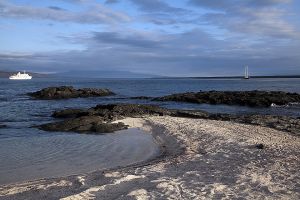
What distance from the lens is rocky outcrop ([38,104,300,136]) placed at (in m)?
19.4

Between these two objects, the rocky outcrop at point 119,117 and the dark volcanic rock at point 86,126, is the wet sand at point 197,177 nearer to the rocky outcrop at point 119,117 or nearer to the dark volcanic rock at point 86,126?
the dark volcanic rock at point 86,126

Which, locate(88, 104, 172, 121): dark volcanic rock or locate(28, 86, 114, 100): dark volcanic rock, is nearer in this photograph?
locate(88, 104, 172, 121): dark volcanic rock

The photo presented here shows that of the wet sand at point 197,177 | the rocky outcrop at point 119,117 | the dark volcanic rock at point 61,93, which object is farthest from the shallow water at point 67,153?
the dark volcanic rock at point 61,93

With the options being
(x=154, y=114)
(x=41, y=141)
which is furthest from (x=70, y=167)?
(x=154, y=114)

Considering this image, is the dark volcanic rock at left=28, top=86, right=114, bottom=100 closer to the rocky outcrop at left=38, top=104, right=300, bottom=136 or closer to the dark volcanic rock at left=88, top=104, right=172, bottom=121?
the dark volcanic rock at left=88, top=104, right=172, bottom=121

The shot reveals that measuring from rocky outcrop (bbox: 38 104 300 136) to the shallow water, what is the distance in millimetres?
1365

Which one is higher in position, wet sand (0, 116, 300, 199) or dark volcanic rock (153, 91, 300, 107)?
wet sand (0, 116, 300, 199)

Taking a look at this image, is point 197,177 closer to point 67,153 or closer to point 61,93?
point 67,153

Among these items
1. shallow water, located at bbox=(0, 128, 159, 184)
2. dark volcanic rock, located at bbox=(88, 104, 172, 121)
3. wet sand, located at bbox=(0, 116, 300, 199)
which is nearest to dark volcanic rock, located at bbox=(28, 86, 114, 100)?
dark volcanic rock, located at bbox=(88, 104, 172, 121)

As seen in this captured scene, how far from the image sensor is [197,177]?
9.66 m

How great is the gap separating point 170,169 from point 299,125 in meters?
11.6

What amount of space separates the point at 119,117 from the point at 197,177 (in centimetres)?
1475

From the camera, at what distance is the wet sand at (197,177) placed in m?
8.30

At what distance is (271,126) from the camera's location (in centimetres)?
2042
